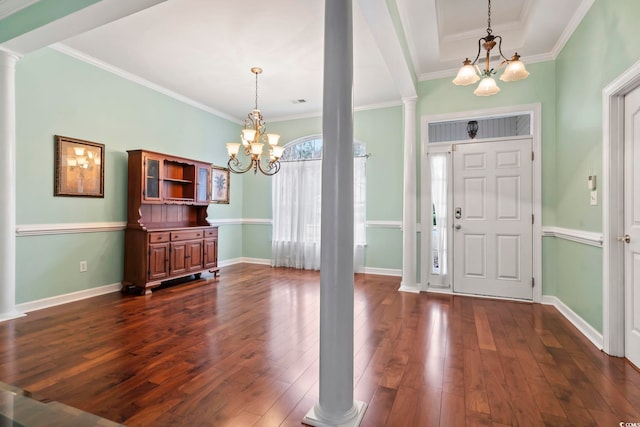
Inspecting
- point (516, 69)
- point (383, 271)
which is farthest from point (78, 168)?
point (516, 69)

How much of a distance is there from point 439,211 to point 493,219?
666mm

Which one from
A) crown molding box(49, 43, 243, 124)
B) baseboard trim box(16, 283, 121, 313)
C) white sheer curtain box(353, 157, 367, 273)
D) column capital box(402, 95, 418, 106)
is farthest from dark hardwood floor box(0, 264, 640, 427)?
crown molding box(49, 43, 243, 124)

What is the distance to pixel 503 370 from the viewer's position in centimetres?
217

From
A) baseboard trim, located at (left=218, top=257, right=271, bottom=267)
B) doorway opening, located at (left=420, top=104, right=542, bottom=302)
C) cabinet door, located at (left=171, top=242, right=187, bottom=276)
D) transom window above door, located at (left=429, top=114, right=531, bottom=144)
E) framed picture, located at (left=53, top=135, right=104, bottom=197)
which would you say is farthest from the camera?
baseboard trim, located at (left=218, top=257, right=271, bottom=267)

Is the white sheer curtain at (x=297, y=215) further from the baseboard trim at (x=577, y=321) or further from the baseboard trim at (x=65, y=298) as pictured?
the baseboard trim at (x=577, y=321)

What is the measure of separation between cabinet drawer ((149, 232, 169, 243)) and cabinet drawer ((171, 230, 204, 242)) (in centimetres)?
10

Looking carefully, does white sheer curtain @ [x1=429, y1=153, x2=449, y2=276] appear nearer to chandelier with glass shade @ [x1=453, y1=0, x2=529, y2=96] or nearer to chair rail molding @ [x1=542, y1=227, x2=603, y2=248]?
chair rail molding @ [x1=542, y1=227, x2=603, y2=248]

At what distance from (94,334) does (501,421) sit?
3.15 metres

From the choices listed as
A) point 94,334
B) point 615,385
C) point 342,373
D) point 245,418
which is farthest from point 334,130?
point 94,334

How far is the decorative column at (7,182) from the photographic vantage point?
3020mm

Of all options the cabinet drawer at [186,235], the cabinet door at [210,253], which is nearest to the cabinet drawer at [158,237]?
the cabinet drawer at [186,235]

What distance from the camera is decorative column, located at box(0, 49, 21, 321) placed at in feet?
9.91

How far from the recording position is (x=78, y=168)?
375cm

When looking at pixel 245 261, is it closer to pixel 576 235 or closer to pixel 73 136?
pixel 73 136
